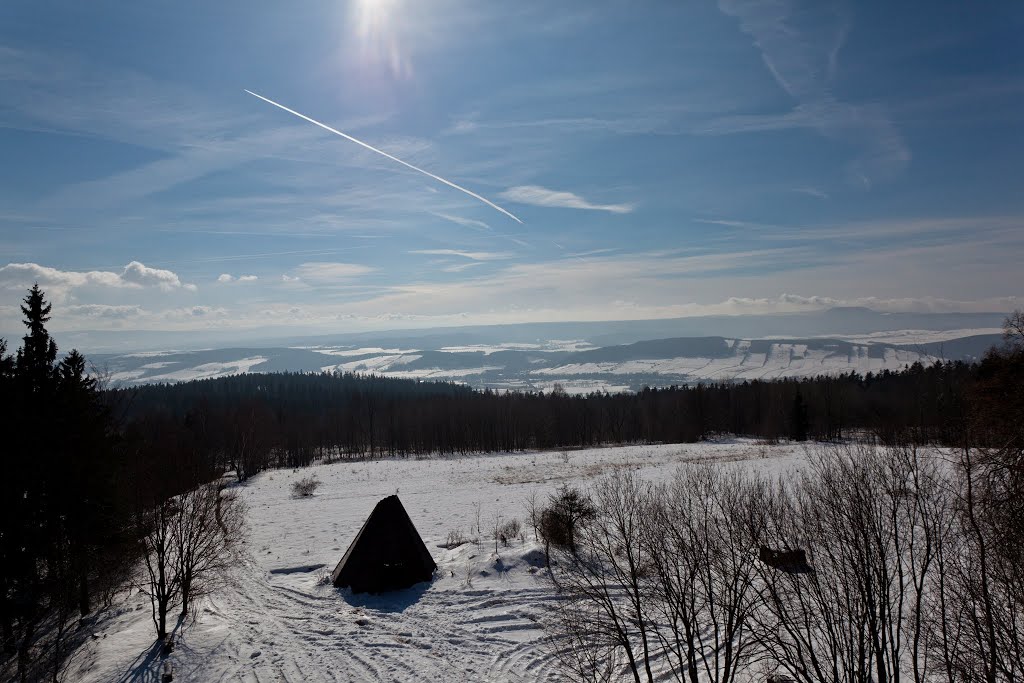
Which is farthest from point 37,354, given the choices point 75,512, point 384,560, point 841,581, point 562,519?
point 841,581

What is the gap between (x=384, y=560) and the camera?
2211 centimetres

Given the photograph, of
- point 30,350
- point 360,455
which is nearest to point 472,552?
point 30,350

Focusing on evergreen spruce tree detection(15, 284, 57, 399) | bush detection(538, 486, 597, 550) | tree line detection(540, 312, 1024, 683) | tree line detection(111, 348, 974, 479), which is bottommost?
tree line detection(111, 348, 974, 479)

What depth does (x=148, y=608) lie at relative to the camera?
2217cm

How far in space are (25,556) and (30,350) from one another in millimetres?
9354

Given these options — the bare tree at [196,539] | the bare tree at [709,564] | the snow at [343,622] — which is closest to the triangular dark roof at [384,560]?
the snow at [343,622]

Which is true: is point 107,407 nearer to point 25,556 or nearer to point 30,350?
point 30,350

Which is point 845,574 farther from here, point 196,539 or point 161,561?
point 161,561

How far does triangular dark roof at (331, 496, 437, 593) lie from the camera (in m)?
22.0

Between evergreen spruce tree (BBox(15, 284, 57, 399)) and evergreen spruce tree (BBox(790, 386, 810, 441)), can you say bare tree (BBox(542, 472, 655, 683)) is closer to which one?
evergreen spruce tree (BBox(15, 284, 57, 399))

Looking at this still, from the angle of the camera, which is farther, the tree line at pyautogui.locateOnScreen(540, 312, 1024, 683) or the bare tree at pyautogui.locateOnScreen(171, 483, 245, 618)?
the bare tree at pyautogui.locateOnScreen(171, 483, 245, 618)

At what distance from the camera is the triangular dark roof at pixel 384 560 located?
22.0 meters

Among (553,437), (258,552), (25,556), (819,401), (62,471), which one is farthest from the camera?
(553,437)

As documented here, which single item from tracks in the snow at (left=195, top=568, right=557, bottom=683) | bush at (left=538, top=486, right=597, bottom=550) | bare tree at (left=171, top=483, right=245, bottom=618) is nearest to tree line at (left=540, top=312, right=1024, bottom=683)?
tracks in the snow at (left=195, top=568, right=557, bottom=683)
